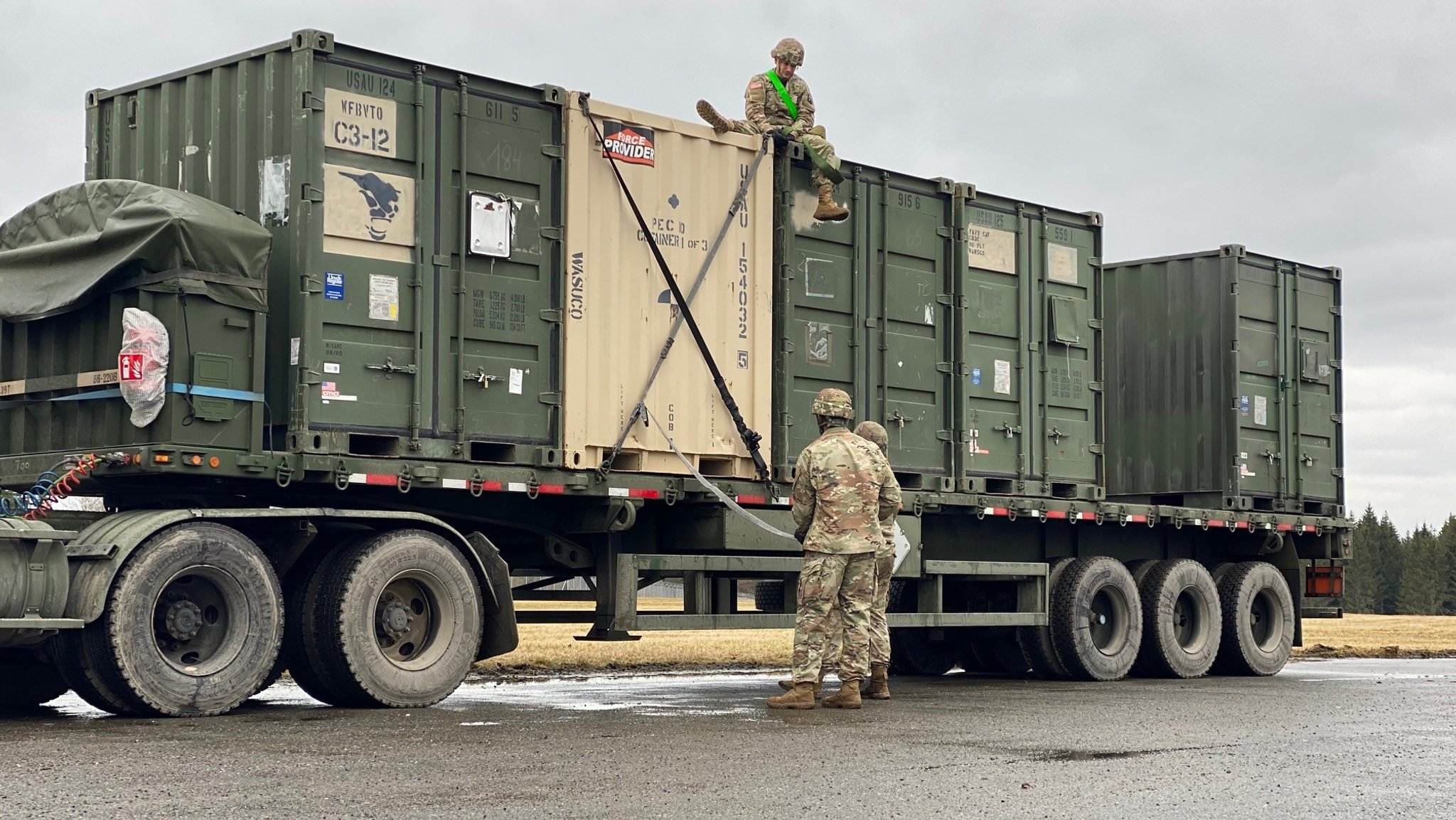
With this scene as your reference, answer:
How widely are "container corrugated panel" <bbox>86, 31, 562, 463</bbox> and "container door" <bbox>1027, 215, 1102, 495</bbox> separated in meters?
5.61

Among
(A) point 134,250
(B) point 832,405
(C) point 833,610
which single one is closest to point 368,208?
(A) point 134,250

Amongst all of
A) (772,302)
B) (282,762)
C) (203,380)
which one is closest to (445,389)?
(203,380)

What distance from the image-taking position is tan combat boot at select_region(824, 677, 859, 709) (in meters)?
11.3

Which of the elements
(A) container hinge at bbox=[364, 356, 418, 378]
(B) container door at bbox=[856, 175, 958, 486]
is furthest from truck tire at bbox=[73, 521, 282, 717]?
(B) container door at bbox=[856, 175, 958, 486]

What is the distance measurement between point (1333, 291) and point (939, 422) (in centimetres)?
679

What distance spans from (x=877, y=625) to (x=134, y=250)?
17.6 ft

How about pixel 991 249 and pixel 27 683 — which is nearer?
pixel 27 683

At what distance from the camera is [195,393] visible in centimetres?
1014

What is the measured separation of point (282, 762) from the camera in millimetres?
7590

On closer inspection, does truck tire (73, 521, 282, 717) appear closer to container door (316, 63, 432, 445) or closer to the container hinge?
container door (316, 63, 432, 445)

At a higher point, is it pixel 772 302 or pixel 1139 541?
pixel 772 302

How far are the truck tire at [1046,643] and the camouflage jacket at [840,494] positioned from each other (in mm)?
4804

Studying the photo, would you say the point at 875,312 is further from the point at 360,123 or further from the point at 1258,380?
the point at 1258,380

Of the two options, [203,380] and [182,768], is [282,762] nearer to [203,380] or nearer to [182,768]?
[182,768]
